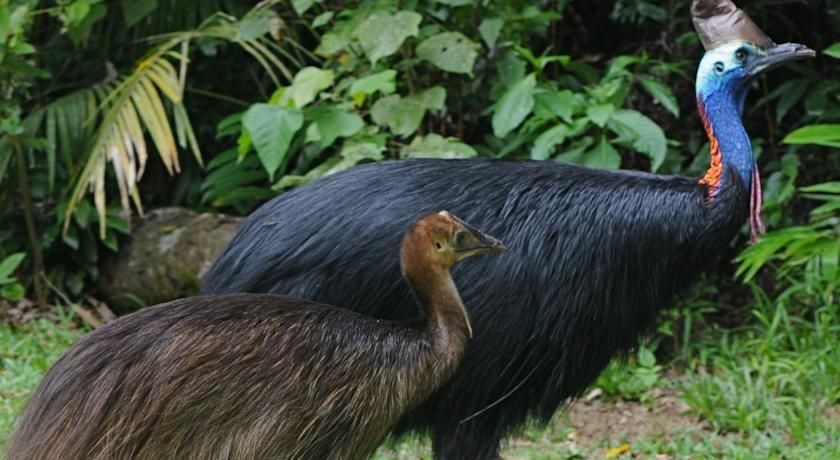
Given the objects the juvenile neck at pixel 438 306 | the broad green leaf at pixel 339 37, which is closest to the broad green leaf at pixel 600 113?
the broad green leaf at pixel 339 37

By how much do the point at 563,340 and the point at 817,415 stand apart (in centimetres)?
162

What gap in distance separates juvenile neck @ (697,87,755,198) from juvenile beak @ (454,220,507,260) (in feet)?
2.63

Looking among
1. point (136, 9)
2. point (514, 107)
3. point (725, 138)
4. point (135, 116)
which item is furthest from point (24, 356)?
point (725, 138)

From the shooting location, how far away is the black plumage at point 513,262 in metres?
3.98

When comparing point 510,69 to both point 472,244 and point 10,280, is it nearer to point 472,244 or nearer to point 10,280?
point 10,280

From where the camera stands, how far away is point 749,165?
4227mm

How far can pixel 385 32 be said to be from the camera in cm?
581

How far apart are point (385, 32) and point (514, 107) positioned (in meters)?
0.60

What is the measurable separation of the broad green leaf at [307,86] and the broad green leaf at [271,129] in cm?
17

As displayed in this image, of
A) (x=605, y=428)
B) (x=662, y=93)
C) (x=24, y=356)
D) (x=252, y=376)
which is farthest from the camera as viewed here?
(x=662, y=93)

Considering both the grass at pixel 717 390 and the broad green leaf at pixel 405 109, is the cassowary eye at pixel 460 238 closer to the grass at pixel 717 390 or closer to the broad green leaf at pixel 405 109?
the grass at pixel 717 390

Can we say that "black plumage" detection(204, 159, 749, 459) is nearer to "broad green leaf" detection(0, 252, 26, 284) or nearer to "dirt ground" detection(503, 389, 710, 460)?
"dirt ground" detection(503, 389, 710, 460)

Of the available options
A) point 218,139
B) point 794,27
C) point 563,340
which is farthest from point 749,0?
point 563,340

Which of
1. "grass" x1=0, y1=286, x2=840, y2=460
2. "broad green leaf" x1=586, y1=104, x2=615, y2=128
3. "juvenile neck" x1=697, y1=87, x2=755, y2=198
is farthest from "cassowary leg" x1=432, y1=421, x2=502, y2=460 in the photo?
"broad green leaf" x1=586, y1=104, x2=615, y2=128
